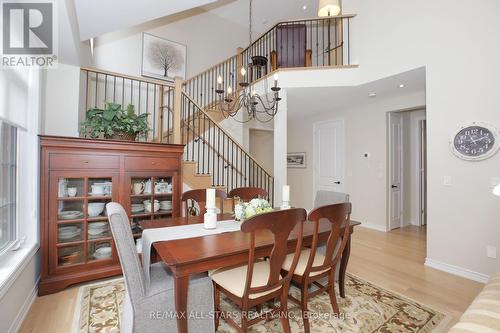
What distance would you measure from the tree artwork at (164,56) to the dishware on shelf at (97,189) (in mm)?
3535

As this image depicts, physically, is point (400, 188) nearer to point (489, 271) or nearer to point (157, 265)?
point (489, 271)

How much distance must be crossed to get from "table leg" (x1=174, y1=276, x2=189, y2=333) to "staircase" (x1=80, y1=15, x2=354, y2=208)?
2164 millimetres

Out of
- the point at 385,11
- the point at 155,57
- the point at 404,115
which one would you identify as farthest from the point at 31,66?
the point at 404,115

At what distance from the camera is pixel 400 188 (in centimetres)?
494

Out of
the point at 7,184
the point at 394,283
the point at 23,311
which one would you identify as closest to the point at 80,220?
the point at 7,184

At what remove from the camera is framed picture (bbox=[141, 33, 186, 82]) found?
5.03 m

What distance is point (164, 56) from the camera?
5.27 metres

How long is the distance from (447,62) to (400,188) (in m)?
2.73

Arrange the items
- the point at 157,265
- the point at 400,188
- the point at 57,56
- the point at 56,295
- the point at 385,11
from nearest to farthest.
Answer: the point at 157,265, the point at 56,295, the point at 57,56, the point at 385,11, the point at 400,188

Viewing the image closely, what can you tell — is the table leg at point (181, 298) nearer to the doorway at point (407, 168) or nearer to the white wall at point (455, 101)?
the white wall at point (455, 101)

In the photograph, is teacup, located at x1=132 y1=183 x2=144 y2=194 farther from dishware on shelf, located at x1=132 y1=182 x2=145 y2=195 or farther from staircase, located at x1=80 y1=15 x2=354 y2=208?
staircase, located at x1=80 y1=15 x2=354 y2=208

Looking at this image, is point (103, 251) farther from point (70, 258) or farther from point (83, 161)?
point (83, 161)

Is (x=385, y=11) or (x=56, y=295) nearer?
(x=56, y=295)

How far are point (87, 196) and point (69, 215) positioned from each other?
235 millimetres
